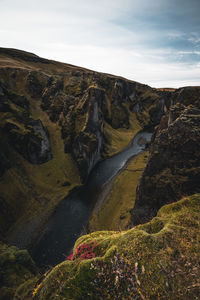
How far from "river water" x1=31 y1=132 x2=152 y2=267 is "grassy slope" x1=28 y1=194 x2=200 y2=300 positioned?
88.4ft

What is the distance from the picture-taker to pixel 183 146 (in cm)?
2178

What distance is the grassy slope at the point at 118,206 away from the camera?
3519cm

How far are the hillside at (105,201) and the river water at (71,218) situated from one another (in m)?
2.46

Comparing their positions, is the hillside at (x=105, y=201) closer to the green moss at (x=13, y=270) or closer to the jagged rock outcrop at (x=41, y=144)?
the green moss at (x=13, y=270)

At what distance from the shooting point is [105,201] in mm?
44594

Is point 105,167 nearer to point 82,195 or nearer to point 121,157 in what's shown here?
point 121,157

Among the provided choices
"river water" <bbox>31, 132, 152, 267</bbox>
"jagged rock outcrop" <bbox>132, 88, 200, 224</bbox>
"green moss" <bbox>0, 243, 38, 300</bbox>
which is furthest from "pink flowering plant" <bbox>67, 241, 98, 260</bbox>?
"river water" <bbox>31, 132, 152, 267</bbox>

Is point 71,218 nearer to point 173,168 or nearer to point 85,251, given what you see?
point 173,168

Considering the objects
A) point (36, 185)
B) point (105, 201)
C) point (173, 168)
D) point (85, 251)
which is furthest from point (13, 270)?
point (36, 185)

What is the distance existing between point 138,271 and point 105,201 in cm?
3892

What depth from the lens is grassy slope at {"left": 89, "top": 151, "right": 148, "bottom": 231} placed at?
3519 cm

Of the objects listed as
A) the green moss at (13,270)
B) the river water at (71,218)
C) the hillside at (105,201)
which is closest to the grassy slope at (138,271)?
the hillside at (105,201)

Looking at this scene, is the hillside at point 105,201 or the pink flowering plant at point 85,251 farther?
the pink flowering plant at point 85,251

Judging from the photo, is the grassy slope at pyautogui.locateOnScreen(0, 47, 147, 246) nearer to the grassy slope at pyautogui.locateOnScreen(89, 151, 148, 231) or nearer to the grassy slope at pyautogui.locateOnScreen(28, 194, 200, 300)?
the grassy slope at pyautogui.locateOnScreen(89, 151, 148, 231)
